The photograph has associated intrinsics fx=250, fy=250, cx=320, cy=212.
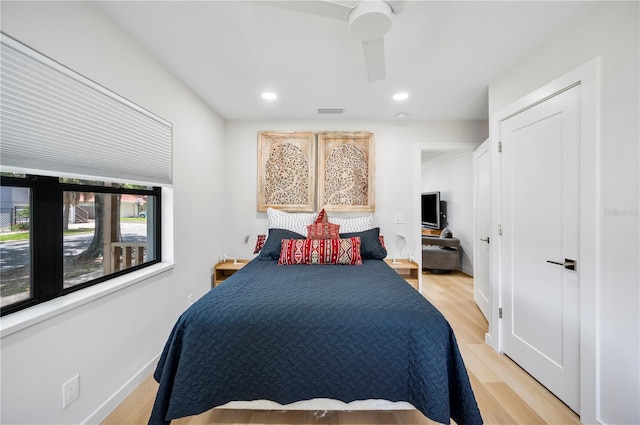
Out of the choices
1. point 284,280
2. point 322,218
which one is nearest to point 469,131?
point 322,218

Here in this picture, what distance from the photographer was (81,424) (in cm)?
136

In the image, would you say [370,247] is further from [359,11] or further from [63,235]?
[63,235]

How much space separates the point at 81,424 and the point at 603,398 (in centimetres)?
290

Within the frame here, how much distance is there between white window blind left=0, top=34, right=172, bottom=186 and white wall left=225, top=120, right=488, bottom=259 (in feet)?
4.77

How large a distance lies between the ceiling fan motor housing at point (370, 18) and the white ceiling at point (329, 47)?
0.16 metres

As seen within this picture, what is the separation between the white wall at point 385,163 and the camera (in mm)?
3238

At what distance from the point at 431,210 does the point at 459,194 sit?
69 cm

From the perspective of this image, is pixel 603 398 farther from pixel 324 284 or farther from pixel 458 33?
pixel 458 33

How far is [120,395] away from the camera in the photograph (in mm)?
1604

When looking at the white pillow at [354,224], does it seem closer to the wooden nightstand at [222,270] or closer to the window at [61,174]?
the wooden nightstand at [222,270]

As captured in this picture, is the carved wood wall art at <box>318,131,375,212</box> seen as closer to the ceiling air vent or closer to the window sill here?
the ceiling air vent

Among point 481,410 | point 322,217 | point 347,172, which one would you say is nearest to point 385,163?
point 347,172

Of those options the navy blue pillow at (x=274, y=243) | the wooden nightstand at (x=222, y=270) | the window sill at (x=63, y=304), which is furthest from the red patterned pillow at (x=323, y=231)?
the window sill at (x=63, y=304)

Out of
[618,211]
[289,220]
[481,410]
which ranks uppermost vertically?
[618,211]
